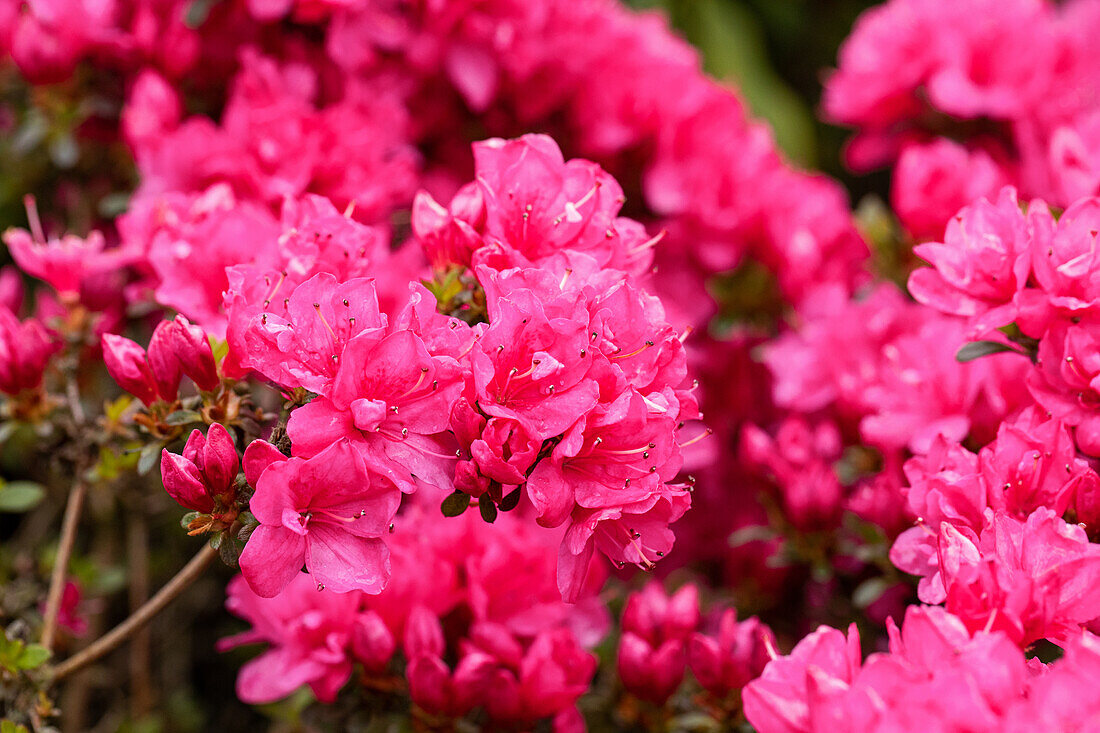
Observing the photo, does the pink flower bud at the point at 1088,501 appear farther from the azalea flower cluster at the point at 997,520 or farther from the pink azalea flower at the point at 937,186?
the pink azalea flower at the point at 937,186

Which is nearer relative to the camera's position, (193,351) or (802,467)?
(193,351)

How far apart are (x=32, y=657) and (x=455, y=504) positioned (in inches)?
20.0

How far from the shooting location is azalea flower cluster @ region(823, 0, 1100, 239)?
56.9 inches

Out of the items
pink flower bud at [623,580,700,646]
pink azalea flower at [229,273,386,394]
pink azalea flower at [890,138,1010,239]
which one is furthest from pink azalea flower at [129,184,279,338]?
pink azalea flower at [890,138,1010,239]

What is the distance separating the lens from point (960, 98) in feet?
5.14

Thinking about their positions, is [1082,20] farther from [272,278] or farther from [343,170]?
[272,278]

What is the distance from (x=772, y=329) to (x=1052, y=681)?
3.79 feet

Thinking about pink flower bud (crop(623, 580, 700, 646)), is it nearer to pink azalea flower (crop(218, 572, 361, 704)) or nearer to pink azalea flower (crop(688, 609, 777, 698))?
pink azalea flower (crop(688, 609, 777, 698))

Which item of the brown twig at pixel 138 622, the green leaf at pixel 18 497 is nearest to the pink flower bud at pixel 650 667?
the brown twig at pixel 138 622

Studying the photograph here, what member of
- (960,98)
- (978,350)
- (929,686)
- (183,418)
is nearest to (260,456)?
(183,418)

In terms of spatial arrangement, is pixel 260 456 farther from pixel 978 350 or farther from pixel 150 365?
pixel 978 350

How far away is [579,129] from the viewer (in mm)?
1604

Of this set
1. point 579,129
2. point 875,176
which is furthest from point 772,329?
point 875,176

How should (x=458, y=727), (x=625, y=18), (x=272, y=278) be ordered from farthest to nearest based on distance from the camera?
(x=625, y=18) < (x=458, y=727) < (x=272, y=278)
